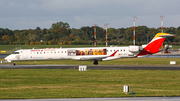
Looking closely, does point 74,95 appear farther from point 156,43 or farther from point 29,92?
point 156,43

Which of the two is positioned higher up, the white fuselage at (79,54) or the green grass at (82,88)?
the white fuselage at (79,54)

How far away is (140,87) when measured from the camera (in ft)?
87.8

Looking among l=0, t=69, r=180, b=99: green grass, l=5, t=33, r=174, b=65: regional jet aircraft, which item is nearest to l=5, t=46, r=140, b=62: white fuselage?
l=5, t=33, r=174, b=65: regional jet aircraft

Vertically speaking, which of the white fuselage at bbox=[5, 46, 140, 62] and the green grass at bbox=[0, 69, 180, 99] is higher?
the white fuselage at bbox=[5, 46, 140, 62]

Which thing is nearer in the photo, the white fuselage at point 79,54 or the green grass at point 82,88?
the green grass at point 82,88

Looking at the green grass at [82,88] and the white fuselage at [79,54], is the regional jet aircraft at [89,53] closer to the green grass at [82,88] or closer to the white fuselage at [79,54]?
the white fuselage at [79,54]

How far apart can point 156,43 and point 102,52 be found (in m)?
10.1

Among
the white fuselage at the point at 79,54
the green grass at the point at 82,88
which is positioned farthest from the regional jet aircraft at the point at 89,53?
the green grass at the point at 82,88

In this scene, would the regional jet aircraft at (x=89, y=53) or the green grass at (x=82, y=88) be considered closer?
the green grass at (x=82, y=88)

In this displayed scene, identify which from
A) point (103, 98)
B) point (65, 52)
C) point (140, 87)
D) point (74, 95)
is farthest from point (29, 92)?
point (65, 52)

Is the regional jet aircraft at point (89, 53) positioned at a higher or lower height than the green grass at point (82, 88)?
higher

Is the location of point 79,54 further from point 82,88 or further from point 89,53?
point 82,88

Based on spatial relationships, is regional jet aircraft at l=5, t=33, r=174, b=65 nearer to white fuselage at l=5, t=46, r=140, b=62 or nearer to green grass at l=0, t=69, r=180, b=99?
white fuselage at l=5, t=46, r=140, b=62

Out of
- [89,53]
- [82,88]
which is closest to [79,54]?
[89,53]
